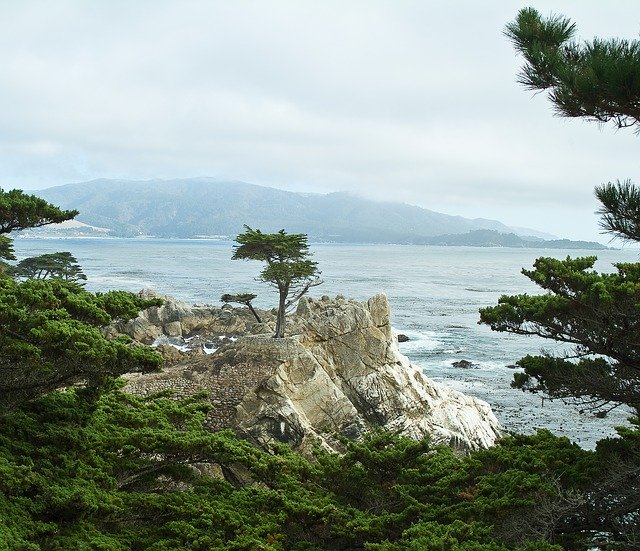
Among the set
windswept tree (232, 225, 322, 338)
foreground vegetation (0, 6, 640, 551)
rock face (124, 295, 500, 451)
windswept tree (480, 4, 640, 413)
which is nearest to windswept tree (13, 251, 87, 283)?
windswept tree (232, 225, 322, 338)

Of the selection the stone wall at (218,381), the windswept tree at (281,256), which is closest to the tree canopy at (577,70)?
the stone wall at (218,381)

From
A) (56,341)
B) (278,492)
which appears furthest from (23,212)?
(278,492)

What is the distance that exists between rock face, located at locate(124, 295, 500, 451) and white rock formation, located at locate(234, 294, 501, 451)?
0.03 m

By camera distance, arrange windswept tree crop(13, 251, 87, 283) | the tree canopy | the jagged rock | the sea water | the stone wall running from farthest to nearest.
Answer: the jagged rock < windswept tree crop(13, 251, 87, 283) < the sea water < the stone wall < the tree canopy

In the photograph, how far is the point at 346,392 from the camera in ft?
73.1

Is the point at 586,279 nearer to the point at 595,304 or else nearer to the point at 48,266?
the point at 595,304

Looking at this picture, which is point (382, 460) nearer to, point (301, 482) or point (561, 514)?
point (301, 482)

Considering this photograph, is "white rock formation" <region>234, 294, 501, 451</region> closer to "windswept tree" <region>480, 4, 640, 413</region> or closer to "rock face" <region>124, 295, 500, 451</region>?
"rock face" <region>124, 295, 500, 451</region>

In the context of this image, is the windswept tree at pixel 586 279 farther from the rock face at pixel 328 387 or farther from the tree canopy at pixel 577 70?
the rock face at pixel 328 387

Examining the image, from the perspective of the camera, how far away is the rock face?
18062 millimetres

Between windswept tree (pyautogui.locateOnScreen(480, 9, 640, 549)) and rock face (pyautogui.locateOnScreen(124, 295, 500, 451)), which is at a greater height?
windswept tree (pyautogui.locateOnScreen(480, 9, 640, 549))

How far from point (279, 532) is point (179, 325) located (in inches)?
1238

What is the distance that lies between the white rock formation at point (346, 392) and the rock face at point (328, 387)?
3 centimetres

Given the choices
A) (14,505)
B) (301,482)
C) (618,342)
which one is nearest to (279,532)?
(301,482)
